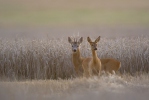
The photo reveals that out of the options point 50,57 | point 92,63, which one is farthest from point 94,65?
point 50,57

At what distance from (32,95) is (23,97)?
60 cm

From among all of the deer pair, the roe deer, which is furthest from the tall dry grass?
the roe deer

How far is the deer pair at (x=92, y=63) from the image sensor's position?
1358cm

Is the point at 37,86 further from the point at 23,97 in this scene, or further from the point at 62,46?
the point at 62,46

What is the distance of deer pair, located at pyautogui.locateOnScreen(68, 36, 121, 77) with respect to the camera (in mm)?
13580

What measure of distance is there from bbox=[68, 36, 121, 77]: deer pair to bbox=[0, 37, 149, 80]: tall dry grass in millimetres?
1795

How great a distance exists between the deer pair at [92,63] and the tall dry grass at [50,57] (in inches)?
70.7

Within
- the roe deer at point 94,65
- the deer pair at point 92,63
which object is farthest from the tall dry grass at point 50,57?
the roe deer at point 94,65

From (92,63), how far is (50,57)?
14.1 ft

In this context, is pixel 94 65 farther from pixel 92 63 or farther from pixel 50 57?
pixel 50 57

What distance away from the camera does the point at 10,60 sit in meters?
17.4

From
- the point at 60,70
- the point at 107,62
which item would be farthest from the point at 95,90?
the point at 60,70

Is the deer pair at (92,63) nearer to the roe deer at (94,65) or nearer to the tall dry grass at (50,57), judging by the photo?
the roe deer at (94,65)

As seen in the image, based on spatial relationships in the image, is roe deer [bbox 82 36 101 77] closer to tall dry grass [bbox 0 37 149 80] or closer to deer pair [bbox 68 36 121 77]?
deer pair [bbox 68 36 121 77]
